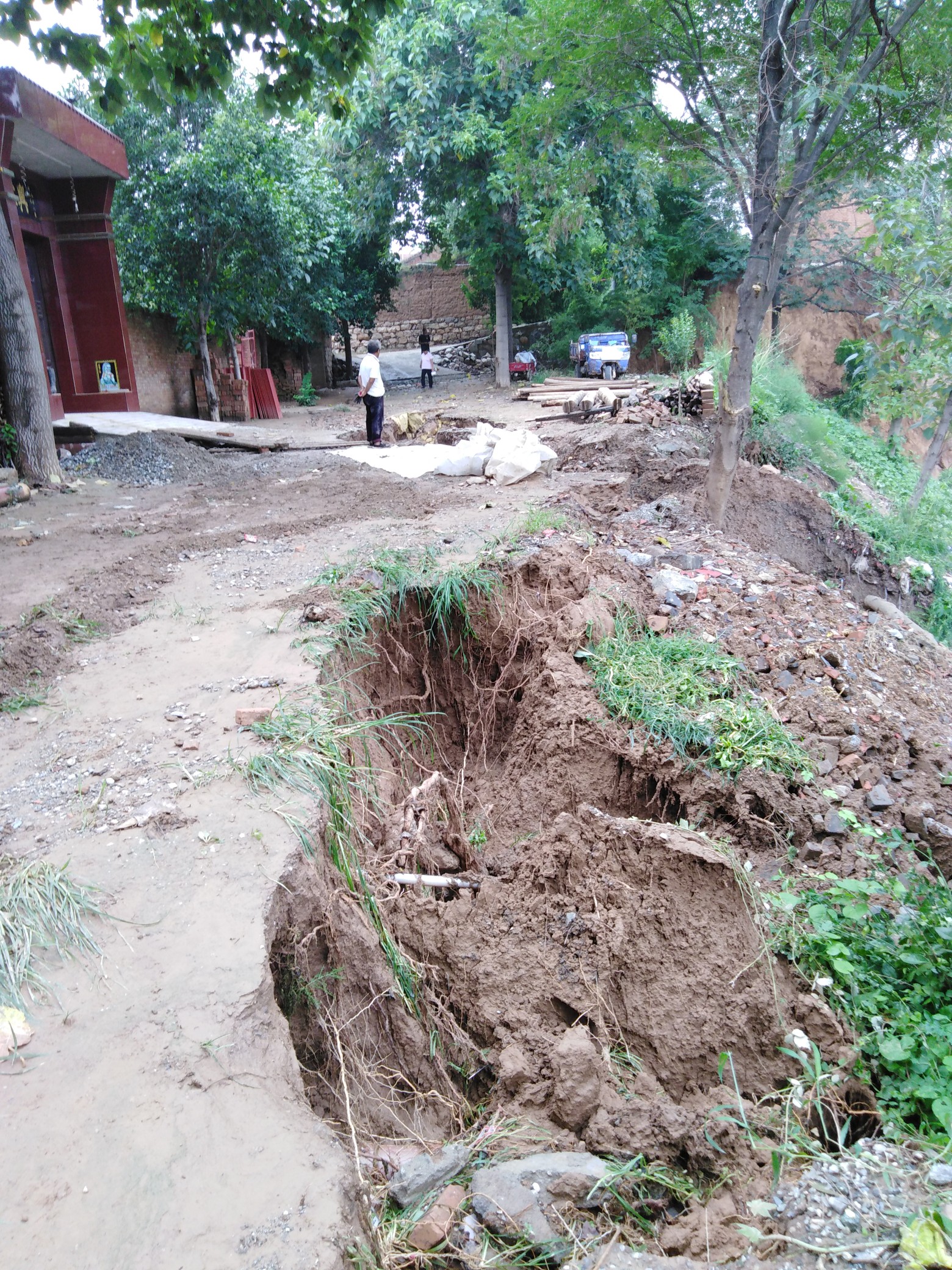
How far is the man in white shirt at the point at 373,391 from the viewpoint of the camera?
1018cm

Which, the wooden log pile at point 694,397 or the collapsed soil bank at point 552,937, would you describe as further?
the wooden log pile at point 694,397

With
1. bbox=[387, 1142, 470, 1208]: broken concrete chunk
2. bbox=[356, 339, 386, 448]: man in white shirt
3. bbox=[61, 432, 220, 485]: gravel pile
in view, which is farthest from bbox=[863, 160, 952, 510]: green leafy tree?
bbox=[61, 432, 220, 485]: gravel pile

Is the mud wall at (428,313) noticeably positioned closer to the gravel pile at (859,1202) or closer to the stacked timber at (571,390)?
the stacked timber at (571,390)

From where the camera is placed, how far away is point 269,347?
2297 centimetres

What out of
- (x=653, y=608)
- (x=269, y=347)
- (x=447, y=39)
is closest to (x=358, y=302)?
(x=269, y=347)

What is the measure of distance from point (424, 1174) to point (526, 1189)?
0.27 m

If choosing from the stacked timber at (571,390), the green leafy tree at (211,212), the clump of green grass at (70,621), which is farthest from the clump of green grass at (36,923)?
the green leafy tree at (211,212)

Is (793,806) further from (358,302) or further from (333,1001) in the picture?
(358,302)

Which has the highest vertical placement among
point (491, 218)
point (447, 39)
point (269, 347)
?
point (447, 39)

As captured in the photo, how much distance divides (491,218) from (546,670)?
15.2 m

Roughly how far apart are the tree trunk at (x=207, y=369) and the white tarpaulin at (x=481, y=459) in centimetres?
749

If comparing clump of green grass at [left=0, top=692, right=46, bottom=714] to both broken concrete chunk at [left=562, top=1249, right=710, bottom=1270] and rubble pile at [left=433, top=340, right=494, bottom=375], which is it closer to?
broken concrete chunk at [left=562, top=1249, right=710, bottom=1270]

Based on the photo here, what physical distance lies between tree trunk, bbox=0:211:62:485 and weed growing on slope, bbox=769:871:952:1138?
8379mm

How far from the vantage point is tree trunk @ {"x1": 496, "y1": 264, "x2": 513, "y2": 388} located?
18250 mm
